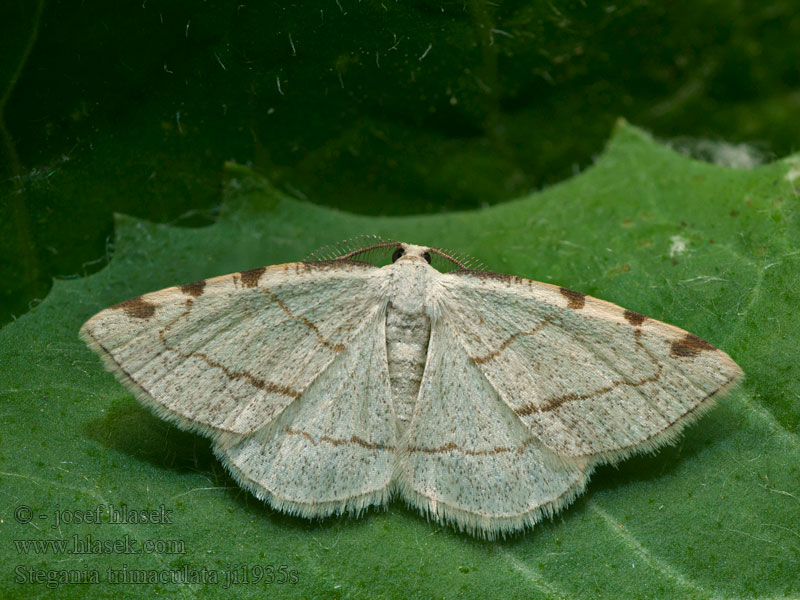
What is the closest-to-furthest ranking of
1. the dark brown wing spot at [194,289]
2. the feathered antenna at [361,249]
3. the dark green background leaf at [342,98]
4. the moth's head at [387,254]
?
1. the dark brown wing spot at [194,289]
2. the dark green background leaf at [342,98]
3. the moth's head at [387,254]
4. the feathered antenna at [361,249]

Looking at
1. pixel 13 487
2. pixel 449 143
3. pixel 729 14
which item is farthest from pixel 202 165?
pixel 729 14

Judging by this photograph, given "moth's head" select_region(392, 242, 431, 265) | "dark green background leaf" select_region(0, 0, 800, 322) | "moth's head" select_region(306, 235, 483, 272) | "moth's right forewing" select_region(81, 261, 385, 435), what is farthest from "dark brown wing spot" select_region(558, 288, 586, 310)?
"dark green background leaf" select_region(0, 0, 800, 322)

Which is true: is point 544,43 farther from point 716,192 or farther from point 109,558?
point 109,558

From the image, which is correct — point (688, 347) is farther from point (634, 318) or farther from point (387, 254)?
point (387, 254)

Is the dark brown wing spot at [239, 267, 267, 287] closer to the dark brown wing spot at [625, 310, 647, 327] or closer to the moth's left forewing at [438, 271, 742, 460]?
the moth's left forewing at [438, 271, 742, 460]

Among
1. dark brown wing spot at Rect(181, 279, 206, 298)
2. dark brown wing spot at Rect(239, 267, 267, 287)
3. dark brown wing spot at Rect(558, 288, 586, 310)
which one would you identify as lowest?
dark brown wing spot at Rect(181, 279, 206, 298)

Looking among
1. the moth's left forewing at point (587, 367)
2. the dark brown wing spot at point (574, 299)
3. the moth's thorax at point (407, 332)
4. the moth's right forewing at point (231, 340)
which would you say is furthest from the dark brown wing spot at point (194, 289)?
the dark brown wing spot at point (574, 299)

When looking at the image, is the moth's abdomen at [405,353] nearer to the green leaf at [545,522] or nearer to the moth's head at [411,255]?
the moth's head at [411,255]
